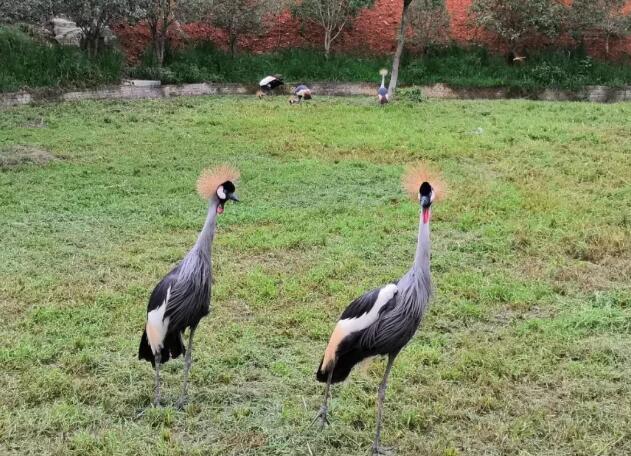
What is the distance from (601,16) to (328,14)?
793 cm

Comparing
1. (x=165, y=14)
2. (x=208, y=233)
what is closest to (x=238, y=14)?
(x=165, y=14)

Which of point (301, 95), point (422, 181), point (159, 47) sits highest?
point (159, 47)

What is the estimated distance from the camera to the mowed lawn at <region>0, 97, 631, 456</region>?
4043 millimetres

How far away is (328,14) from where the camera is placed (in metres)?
20.1

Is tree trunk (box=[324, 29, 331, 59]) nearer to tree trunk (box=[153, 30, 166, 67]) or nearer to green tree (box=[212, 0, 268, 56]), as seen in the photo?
green tree (box=[212, 0, 268, 56])

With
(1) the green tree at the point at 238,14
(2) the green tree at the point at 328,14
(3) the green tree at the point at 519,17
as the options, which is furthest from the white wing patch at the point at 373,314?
(3) the green tree at the point at 519,17

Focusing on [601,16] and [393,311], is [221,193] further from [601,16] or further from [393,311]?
[601,16]

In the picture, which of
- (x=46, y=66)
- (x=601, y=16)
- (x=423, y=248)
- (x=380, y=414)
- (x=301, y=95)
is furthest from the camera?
(x=601, y=16)

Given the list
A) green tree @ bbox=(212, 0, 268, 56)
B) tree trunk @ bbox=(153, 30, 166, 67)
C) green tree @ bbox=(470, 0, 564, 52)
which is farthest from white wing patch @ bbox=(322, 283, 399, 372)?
green tree @ bbox=(470, 0, 564, 52)

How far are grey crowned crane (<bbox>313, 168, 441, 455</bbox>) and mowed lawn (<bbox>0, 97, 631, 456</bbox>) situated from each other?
12.2 inches

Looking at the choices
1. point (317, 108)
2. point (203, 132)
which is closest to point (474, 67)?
point (317, 108)

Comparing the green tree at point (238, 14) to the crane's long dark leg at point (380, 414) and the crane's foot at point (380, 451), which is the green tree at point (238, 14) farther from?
the crane's foot at point (380, 451)

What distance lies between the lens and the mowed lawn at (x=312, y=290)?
4043 mm

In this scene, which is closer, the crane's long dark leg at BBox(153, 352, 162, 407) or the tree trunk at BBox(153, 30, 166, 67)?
the crane's long dark leg at BBox(153, 352, 162, 407)
